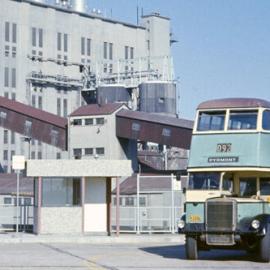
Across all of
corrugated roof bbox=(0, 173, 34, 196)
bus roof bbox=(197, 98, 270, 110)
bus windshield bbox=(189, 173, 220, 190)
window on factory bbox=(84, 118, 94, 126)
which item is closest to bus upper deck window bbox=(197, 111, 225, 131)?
bus roof bbox=(197, 98, 270, 110)

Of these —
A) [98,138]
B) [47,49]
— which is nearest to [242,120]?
[98,138]

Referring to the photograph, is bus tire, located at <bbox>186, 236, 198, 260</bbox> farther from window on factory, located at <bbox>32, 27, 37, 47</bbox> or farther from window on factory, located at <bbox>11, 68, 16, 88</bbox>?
window on factory, located at <bbox>32, 27, 37, 47</bbox>

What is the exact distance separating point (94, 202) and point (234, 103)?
11725 millimetres

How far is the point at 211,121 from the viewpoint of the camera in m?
21.2

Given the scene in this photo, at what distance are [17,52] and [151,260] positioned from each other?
3381 inches

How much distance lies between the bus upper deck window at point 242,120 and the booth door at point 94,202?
11542 millimetres

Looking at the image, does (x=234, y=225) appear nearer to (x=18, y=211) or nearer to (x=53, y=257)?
(x=53, y=257)

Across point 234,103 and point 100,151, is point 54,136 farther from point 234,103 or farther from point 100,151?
point 234,103

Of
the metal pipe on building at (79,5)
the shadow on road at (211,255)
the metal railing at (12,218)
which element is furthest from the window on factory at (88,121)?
the shadow on road at (211,255)

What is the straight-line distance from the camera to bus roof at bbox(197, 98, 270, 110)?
830 inches

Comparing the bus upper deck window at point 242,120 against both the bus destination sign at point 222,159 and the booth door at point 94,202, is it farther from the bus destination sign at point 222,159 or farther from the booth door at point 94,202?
the booth door at point 94,202

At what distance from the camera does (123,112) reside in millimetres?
75062

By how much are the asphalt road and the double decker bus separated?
65 centimetres

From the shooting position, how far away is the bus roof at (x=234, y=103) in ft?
69.2
